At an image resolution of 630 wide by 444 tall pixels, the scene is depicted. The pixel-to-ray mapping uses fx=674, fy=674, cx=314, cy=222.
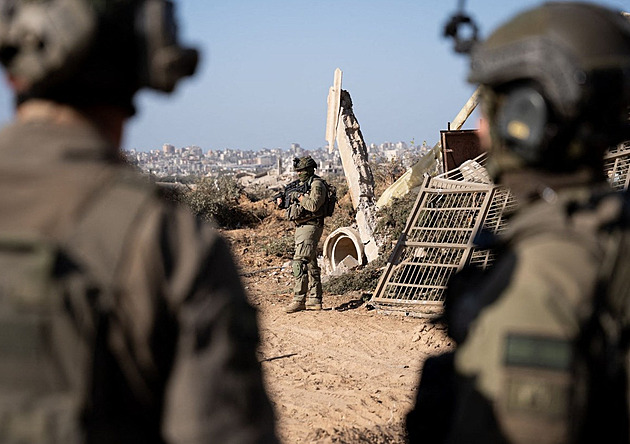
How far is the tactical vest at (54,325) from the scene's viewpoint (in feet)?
3.68

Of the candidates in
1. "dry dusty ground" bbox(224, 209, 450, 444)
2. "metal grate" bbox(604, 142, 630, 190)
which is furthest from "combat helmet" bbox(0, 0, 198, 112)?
"metal grate" bbox(604, 142, 630, 190)

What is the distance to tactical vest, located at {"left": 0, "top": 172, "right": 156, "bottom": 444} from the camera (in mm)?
1123

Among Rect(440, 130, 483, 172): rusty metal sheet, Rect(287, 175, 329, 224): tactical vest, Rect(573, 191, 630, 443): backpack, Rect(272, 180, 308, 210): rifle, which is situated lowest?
Rect(287, 175, 329, 224): tactical vest

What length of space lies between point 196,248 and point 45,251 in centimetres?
25

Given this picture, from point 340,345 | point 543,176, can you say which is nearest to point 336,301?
point 340,345

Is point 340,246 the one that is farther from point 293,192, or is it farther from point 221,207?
point 221,207

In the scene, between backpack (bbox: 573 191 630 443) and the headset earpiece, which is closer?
backpack (bbox: 573 191 630 443)

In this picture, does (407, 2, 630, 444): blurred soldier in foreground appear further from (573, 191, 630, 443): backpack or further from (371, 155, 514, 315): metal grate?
(371, 155, 514, 315): metal grate

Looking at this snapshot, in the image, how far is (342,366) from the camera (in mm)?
7082

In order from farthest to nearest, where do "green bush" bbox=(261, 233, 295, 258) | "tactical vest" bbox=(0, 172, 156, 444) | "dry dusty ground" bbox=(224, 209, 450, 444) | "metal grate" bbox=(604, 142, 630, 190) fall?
"green bush" bbox=(261, 233, 295, 258) < "metal grate" bbox=(604, 142, 630, 190) < "dry dusty ground" bbox=(224, 209, 450, 444) < "tactical vest" bbox=(0, 172, 156, 444)

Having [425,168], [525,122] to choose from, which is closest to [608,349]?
[525,122]

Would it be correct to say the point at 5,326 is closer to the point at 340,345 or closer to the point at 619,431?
the point at 619,431

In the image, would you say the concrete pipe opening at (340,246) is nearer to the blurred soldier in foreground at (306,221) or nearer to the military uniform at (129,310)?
the blurred soldier in foreground at (306,221)

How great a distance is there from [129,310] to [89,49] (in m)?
0.49
